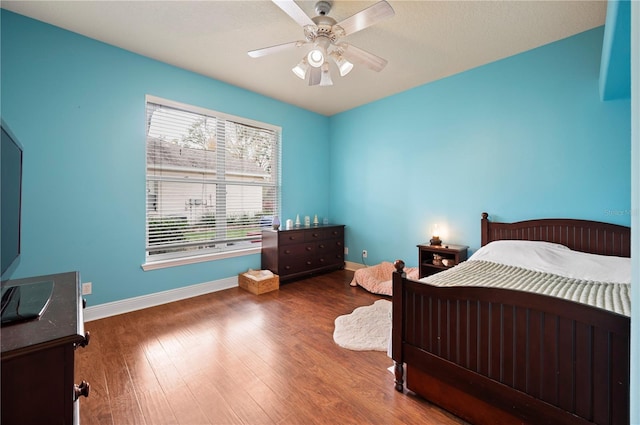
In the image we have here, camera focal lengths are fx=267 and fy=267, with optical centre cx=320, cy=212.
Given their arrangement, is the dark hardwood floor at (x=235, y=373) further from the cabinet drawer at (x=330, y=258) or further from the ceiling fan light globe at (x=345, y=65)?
the ceiling fan light globe at (x=345, y=65)

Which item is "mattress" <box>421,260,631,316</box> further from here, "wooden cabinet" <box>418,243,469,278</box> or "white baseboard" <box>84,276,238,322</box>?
"white baseboard" <box>84,276,238,322</box>

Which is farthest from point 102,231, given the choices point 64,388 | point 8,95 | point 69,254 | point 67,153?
point 64,388

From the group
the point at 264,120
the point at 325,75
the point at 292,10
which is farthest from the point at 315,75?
the point at 264,120

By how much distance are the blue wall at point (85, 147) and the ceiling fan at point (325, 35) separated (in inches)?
61.0

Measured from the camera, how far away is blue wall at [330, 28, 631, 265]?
242 centimetres

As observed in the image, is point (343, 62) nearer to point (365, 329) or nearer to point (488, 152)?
point (488, 152)

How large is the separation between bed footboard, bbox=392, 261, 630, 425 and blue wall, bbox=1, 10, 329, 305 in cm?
269

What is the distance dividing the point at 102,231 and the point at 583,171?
462 centimetres

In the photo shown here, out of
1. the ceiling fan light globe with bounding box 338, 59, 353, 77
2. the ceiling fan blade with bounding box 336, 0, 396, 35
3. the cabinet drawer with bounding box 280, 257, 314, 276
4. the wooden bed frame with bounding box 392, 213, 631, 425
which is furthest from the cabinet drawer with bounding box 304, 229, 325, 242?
the ceiling fan blade with bounding box 336, 0, 396, 35

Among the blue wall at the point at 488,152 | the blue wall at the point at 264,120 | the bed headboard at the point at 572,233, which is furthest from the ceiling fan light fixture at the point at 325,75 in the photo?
the bed headboard at the point at 572,233

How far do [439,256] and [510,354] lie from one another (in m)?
2.18

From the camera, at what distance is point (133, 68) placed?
2.78m

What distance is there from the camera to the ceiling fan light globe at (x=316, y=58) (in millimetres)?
2102

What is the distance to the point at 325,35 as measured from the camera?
2.01 meters
